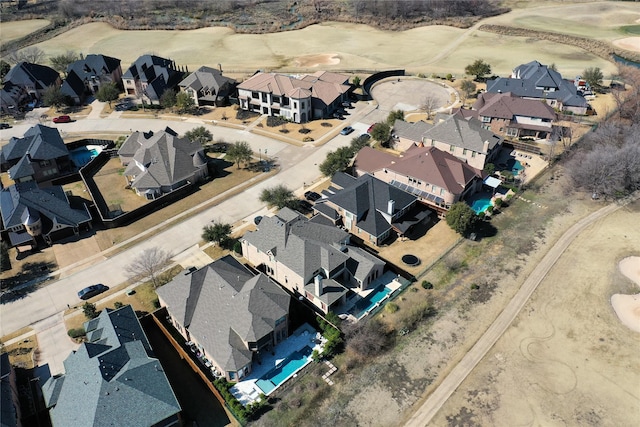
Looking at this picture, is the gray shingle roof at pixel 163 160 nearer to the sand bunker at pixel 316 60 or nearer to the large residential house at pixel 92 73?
the large residential house at pixel 92 73

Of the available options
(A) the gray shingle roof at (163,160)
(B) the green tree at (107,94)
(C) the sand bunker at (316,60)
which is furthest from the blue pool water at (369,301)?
(C) the sand bunker at (316,60)

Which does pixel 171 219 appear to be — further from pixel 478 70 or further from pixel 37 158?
pixel 478 70

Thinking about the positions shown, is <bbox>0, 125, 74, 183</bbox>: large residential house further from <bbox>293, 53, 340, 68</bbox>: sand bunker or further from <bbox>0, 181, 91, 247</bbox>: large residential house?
<bbox>293, 53, 340, 68</bbox>: sand bunker

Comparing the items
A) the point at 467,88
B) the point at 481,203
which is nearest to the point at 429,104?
the point at 467,88

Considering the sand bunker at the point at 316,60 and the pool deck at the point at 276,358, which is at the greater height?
the sand bunker at the point at 316,60

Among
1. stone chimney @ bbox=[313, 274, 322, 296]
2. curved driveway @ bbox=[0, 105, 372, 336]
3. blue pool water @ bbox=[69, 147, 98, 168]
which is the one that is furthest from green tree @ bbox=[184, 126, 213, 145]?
stone chimney @ bbox=[313, 274, 322, 296]

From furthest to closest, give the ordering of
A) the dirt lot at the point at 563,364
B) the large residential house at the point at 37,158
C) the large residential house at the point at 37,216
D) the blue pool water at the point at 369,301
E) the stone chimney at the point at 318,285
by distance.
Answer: the large residential house at the point at 37,158 → the large residential house at the point at 37,216 → the blue pool water at the point at 369,301 → the stone chimney at the point at 318,285 → the dirt lot at the point at 563,364

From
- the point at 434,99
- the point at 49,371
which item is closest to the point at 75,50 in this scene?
the point at 434,99
